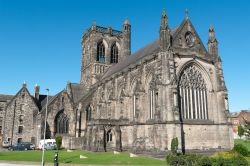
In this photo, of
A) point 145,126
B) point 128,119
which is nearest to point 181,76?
point 145,126

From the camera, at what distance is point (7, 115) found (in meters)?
55.5

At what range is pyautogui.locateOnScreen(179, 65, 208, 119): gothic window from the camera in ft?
111

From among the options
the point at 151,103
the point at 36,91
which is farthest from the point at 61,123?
the point at 151,103

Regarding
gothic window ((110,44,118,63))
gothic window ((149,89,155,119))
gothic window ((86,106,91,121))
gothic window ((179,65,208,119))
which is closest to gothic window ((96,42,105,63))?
gothic window ((110,44,118,63))

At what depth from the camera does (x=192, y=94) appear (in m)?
35.0

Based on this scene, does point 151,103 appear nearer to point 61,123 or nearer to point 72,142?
point 72,142

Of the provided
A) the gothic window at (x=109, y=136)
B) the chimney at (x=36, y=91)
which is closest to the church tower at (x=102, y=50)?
the chimney at (x=36, y=91)

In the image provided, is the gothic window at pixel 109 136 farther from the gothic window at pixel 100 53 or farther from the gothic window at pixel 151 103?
the gothic window at pixel 100 53

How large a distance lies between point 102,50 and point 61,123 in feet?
69.9

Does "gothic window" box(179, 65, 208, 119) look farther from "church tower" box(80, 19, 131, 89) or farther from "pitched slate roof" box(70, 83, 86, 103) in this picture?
"pitched slate roof" box(70, 83, 86, 103)

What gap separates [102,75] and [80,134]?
663 inches

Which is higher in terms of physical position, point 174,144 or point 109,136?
point 109,136

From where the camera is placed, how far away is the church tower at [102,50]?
2408 inches

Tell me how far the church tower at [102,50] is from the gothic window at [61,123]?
35.6 feet
